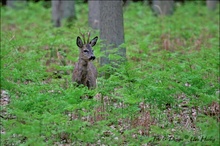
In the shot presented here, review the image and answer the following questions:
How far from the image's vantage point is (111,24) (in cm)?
1177

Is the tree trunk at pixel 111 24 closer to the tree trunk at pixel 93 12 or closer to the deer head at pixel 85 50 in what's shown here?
the deer head at pixel 85 50

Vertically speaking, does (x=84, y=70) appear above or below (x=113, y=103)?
above

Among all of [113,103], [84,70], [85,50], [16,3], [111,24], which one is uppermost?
[16,3]

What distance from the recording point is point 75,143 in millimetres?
7426

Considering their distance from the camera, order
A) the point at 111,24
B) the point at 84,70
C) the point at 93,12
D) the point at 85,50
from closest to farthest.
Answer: the point at 85,50 → the point at 84,70 → the point at 111,24 → the point at 93,12

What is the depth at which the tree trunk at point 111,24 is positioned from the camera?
11.7 m

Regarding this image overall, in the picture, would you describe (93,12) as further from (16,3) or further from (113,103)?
(16,3)

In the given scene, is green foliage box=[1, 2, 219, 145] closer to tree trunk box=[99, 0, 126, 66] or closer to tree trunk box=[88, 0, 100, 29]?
tree trunk box=[99, 0, 126, 66]

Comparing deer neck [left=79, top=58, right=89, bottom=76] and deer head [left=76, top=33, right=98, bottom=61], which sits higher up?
deer head [left=76, top=33, right=98, bottom=61]

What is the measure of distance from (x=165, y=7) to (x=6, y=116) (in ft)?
47.0

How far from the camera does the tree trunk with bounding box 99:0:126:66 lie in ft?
38.4

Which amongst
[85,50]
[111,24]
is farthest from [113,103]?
[111,24]

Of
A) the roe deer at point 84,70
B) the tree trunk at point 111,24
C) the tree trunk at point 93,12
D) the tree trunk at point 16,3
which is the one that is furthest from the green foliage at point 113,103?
the tree trunk at point 16,3

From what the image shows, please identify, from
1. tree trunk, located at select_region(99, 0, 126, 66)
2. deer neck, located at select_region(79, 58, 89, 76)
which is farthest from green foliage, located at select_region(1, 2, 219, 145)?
tree trunk, located at select_region(99, 0, 126, 66)
